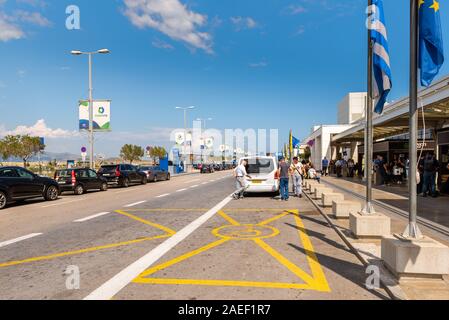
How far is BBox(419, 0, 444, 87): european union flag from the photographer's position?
14.4ft

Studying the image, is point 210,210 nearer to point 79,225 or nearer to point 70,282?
point 79,225

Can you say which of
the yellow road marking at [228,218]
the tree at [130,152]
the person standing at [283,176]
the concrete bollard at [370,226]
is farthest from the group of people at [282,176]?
the tree at [130,152]

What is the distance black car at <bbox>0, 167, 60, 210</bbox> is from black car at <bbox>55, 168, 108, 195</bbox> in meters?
2.21

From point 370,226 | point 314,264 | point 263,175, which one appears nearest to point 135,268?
point 314,264

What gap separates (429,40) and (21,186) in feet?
47.5

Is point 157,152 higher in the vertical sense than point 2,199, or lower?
higher

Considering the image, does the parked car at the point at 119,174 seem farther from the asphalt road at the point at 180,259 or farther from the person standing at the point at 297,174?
the person standing at the point at 297,174

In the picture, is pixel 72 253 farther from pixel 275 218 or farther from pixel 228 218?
pixel 275 218

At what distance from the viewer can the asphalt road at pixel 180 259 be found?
13.2 ft

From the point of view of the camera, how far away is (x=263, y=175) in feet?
46.9

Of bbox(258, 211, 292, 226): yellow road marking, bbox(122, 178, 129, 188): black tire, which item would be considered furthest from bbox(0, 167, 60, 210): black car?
bbox(258, 211, 292, 226): yellow road marking

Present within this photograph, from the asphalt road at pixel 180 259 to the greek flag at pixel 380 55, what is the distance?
9.97 feet

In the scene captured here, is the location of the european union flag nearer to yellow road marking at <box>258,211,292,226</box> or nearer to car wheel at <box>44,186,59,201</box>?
yellow road marking at <box>258,211,292,226</box>

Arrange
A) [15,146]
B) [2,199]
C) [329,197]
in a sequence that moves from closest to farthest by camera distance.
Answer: [329,197] < [2,199] < [15,146]
